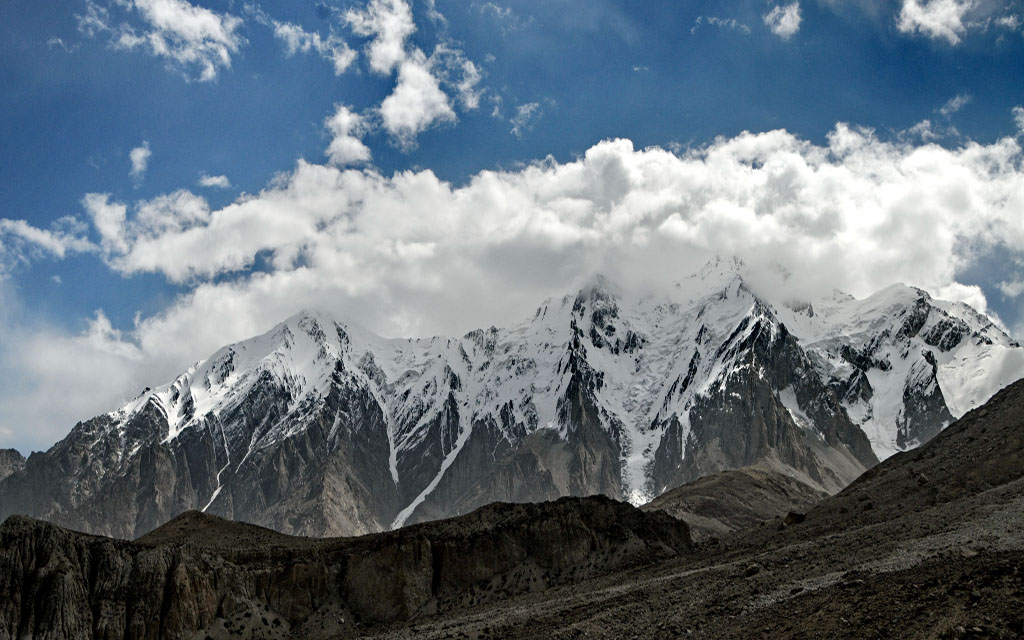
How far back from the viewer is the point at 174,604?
7450cm

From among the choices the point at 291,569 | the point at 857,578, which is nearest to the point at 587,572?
the point at 291,569

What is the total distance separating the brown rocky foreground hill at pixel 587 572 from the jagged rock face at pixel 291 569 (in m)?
0.15

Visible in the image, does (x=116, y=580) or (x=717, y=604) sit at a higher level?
(x=116, y=580)

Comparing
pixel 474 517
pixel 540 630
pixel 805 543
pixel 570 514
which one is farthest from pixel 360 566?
pixel 805 543

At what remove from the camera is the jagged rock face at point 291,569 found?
7250 cm

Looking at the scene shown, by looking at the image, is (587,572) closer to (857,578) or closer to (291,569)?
(291,569)

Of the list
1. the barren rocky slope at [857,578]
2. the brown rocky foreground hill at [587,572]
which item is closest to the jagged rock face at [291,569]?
the brown rocky foreground hill at [587,572]

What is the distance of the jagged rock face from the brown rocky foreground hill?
15 centimetres

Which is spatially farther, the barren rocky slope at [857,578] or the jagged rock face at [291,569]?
the jagged rock face at [291,569]

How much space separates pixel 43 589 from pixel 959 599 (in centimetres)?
5887

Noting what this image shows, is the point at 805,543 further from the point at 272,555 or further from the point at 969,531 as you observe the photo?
the point at 272,555

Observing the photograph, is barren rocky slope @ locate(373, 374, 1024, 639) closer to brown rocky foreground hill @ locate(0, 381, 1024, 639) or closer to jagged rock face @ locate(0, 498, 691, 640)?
brown rocky foreground hill @ locate(0, 381, 1024, 639)

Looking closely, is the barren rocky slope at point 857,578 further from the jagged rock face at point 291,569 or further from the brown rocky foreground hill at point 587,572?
the jagged rock face at point 291,569

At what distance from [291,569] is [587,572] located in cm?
2685
